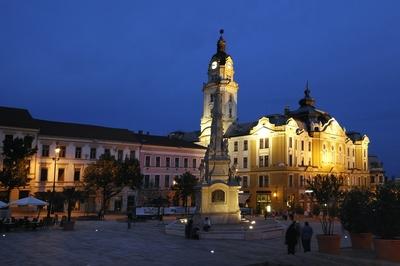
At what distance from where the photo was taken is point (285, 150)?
6825 centimetres

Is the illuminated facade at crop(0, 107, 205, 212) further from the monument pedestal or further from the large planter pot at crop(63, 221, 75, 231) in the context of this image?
the monument pedestal

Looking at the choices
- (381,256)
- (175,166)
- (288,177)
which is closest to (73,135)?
(175,166)

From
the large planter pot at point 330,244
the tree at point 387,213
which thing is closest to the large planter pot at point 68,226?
the large planter pot at point 330,244

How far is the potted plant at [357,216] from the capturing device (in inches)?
634

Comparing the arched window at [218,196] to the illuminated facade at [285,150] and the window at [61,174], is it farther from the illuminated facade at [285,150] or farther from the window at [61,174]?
the illuminated facade at [285,150]

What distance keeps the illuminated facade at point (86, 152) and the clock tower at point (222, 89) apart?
39.7 feet

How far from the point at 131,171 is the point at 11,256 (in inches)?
1243

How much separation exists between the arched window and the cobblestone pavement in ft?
18.5

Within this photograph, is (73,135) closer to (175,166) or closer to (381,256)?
(175,166)

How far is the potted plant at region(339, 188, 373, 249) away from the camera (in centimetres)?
1611

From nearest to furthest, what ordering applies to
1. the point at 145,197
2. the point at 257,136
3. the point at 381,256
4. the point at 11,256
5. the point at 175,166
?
the point at 381,256, the point at 11,256, the point at 145,197, the point at 175,166, the point at 257,136

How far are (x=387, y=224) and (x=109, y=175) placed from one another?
1448 inches

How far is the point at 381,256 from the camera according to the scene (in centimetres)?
1366

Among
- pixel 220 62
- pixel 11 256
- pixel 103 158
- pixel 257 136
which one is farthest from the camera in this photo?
pixel 220 62
